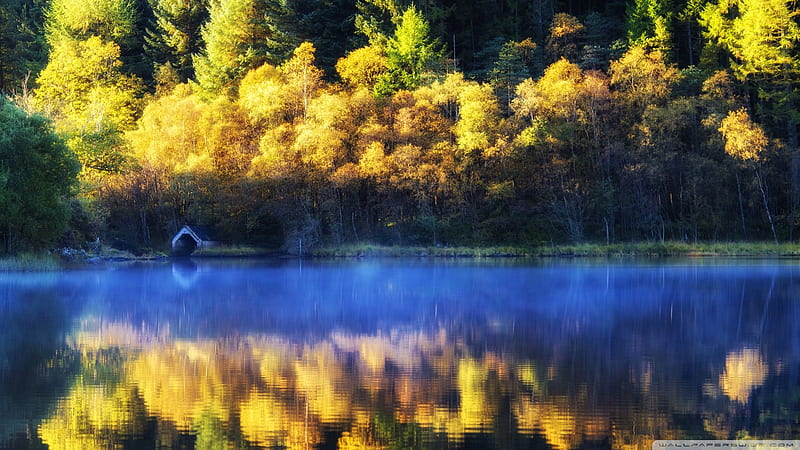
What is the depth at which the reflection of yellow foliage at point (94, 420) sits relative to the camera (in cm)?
872

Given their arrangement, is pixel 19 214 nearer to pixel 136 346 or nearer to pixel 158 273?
pixel 158 273

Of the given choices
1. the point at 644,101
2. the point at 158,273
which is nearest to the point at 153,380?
the point at 158,273

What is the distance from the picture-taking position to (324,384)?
1137cm

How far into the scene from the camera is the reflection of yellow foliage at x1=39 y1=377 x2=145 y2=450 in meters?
8.72

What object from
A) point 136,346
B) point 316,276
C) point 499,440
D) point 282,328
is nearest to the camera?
point 499,440

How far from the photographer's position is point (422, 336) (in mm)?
15922

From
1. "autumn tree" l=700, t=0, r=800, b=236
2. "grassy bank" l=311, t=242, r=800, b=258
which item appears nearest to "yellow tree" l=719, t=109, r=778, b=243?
"grassy bank" l=311, t=242, r=800, b=258

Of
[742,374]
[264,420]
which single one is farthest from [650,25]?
[264,420]

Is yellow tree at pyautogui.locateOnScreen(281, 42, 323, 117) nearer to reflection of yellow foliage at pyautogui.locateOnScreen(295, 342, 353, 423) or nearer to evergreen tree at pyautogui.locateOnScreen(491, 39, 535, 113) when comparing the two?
evergreen tree at pyautogui.locateOnScreen(491, 39, 535, 113)

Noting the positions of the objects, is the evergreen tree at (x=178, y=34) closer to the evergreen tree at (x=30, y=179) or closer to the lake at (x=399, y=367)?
the evergreen tree at (x=30, y=179)

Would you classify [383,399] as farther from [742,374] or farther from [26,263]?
[26,263]

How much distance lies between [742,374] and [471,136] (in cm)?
3759

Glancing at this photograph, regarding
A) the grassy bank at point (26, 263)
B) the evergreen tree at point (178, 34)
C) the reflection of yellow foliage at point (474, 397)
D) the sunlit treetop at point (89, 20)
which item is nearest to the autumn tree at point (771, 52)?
the grassy bank at point (26, 263)

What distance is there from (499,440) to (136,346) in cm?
803
